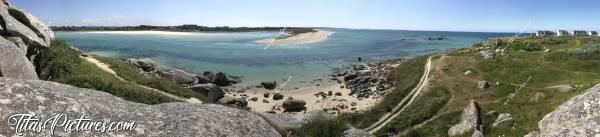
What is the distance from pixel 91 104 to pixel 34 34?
99.7 ft

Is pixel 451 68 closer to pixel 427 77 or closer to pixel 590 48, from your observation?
pixel 427 77

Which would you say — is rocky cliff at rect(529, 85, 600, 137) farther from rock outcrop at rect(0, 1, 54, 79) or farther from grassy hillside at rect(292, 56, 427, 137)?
rock outcrop at rect(0, 1, 54, 79)

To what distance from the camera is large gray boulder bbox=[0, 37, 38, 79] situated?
24394 millimetres

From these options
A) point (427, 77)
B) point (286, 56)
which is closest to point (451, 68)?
point (427, 77)

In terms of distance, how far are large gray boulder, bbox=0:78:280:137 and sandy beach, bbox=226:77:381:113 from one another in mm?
35511

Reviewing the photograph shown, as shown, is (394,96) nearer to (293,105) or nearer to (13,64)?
(293,105)

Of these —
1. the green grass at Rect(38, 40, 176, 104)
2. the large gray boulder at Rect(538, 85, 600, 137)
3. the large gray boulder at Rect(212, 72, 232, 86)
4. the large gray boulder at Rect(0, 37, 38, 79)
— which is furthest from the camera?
the large gray boulder at Rect(212, 72, 232, 86)

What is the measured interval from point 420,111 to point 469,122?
8.55 metres

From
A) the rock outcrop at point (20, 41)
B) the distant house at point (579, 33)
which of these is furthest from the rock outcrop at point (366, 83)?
the distant house at point (579, 33)

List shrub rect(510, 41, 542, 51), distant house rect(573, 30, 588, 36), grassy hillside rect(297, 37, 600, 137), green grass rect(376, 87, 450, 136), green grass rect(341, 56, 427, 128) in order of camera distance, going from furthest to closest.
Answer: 1. distant house rect(573, 30, 588, 36)
2. shrub rect(510, 41, 542, 51)
3. green grass rect(341, 56, 427, 128)
4. green grass rect(376, 87, 450, 136)
5. grassy hillside rect(297, 37, 600, 137)

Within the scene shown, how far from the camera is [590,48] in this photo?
66.6 metres

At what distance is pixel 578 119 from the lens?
18344 mm

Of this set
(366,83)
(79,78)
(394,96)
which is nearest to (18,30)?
(79,78)

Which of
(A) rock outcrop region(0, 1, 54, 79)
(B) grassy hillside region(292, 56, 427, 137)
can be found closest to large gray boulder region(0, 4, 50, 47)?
(A) rock outcrop region(0, 1, 54, 79)
